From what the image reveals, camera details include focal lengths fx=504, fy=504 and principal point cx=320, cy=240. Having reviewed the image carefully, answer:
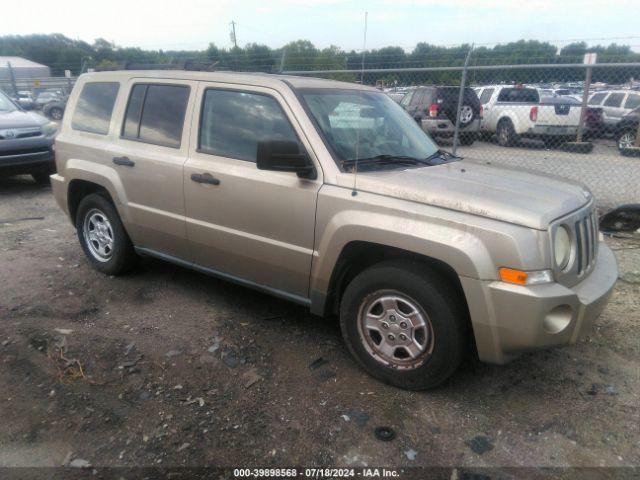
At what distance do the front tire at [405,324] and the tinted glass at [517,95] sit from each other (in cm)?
1204

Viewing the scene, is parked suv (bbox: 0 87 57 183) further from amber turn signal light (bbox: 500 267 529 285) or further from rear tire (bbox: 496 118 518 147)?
rear tire (bbox: 496 118 518 147)

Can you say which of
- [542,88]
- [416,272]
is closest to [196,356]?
[416,272]

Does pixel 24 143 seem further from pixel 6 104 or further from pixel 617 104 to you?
pixel 617 104

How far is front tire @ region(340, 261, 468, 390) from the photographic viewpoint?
2875 millimetres

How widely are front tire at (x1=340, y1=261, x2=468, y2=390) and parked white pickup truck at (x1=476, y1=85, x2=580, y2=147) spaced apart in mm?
9679

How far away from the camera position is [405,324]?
9.96 feet

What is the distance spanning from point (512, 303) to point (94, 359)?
8.86 feet

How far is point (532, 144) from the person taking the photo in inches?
471

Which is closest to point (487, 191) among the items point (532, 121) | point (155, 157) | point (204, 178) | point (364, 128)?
point (364, 128)

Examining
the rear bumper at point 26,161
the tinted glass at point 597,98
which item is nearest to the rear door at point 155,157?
the rear bumper at point 26,161

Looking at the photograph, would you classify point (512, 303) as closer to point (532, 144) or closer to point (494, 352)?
point (494, 352)

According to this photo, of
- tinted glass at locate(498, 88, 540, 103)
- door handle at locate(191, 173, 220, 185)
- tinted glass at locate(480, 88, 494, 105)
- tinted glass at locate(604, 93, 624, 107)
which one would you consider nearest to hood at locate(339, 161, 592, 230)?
door handle at locate(191, 173, 220, 185)

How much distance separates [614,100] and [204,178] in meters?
15.2

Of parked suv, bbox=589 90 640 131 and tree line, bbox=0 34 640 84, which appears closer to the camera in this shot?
tree line, bbox=0 34 640 84
